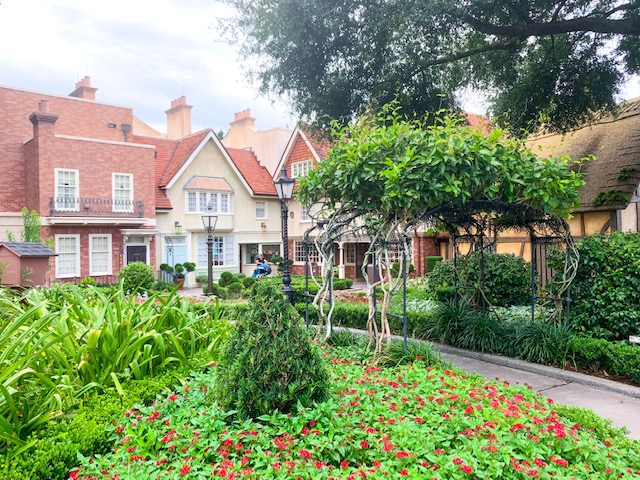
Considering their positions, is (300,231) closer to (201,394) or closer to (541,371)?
(541,371)

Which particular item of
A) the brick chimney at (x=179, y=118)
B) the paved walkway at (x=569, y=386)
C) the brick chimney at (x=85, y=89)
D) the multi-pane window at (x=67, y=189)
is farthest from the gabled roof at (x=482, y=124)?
the brick chimney at (x=85, y=89)

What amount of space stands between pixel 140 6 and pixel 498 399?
667 centimetres

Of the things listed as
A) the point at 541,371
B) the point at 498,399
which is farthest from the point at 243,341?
the point at 541,371

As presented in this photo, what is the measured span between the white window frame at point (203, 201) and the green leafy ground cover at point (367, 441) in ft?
72.4

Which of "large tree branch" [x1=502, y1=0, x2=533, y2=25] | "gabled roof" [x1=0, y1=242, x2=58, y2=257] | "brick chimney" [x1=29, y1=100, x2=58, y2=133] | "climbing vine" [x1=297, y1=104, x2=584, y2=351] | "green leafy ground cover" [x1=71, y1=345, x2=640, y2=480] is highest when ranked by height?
"brick chimney" [x1=29, y1=100, x2=58, y2=133]

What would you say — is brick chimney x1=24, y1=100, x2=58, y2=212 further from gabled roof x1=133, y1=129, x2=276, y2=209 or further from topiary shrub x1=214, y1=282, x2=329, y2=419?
topiary shrub x1=214, y1=282, x2=329, y2=419

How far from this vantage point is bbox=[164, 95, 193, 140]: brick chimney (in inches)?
1193

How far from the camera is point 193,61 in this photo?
11586 millimetres

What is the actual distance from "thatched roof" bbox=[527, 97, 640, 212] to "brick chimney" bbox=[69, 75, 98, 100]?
2451 centimetres

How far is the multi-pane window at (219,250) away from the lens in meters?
25.8

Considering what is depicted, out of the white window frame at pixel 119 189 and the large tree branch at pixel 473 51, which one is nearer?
the large tree branch at pixel 473 51

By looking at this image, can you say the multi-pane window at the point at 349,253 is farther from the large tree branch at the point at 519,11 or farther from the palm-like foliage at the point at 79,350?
the palm-like foliage at the point at 79,350

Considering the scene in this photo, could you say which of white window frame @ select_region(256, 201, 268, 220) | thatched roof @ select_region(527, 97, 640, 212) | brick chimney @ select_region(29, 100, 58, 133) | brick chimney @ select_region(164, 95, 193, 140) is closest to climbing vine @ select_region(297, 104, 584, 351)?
thatched roof @ select_region(527, 97, 640, 212)

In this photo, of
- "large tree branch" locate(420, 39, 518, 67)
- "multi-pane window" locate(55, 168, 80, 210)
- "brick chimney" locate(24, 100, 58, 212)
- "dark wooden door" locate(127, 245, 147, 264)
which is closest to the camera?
"large tree branch" locate(420, 39, 518, 67)
